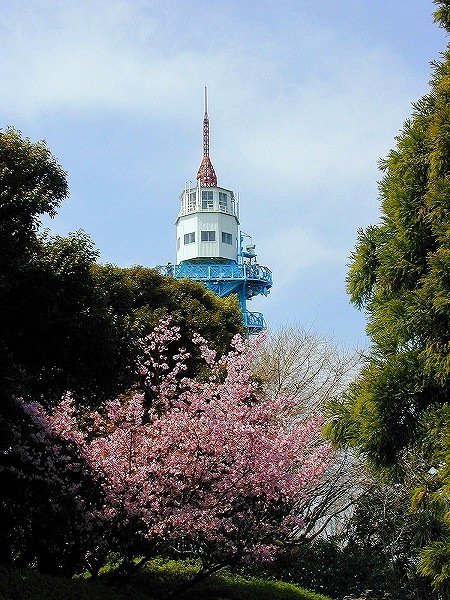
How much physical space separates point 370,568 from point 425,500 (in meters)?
12.5

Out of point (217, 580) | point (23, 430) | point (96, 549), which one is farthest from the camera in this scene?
point (217, 580)

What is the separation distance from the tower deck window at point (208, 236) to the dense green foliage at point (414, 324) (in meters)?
51.9

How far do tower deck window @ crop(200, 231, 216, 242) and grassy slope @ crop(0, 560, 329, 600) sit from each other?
43834 millimetres

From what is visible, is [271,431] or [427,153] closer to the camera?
[427,153]

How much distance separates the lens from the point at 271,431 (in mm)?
13648

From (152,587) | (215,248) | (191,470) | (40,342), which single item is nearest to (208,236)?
(215,248)

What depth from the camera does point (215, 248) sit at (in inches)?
2360

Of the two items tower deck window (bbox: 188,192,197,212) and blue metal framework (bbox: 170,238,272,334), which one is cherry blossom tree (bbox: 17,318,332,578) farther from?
tower deck window (bbox: 188,192,197,212)

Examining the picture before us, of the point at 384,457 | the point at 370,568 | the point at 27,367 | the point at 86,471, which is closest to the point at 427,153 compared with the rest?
the point at 384,457

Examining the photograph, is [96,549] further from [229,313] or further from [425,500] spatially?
[229,313]

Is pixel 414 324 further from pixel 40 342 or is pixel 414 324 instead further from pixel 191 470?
pixel 40 342

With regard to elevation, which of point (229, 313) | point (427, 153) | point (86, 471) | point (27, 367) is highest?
point (229, 313)

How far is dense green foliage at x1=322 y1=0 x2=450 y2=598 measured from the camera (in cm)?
751

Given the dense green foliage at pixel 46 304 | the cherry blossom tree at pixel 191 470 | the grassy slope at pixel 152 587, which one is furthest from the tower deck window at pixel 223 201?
the dense green foliage at pixel 46 304
